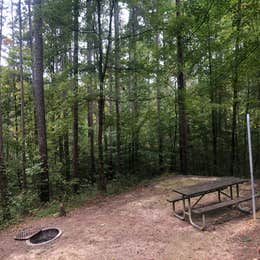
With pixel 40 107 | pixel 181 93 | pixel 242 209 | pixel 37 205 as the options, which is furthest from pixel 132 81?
pixel 242 209

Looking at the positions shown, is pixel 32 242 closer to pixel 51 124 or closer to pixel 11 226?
pixel 11 226

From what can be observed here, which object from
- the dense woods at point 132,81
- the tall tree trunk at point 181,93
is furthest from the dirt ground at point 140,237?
the tall tree trunk at point 181,93

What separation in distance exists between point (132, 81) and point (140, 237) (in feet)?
25.7

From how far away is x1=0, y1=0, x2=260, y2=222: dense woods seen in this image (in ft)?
25.1

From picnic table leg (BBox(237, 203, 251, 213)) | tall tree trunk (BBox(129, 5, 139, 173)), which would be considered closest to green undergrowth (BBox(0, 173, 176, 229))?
tall tree trunk (BBox(129, 5, 139, 173))

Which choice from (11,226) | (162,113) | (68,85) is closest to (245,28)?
(162,113)

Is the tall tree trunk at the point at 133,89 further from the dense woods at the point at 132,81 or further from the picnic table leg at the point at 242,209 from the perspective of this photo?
the picnic table leg at the point at 242,209

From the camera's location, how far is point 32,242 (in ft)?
16.7

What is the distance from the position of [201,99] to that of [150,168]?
5074 millimetres

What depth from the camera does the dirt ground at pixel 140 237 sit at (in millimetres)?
3865

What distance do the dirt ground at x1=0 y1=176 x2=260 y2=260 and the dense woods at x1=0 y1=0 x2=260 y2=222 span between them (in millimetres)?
2365

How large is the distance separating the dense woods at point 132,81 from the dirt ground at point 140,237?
7.76 ft

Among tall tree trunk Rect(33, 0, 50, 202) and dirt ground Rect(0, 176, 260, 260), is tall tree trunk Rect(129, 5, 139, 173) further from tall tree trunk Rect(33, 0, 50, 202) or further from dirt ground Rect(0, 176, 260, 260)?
dirt ground Rect(0, 176, 260, 260)

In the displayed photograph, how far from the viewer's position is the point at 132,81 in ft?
36.4
